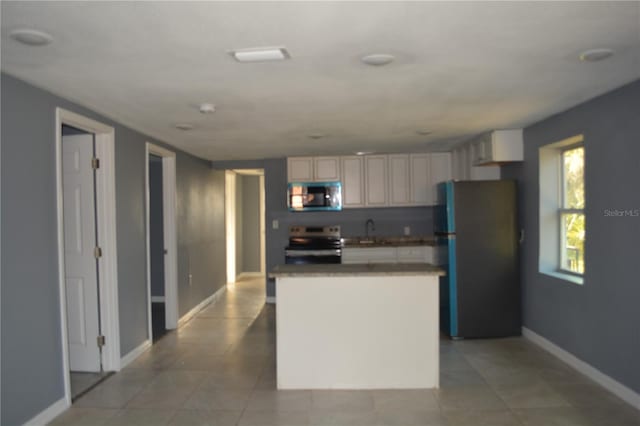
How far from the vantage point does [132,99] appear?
2969 mm

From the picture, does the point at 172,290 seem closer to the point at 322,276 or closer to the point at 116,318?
the point at 116,318

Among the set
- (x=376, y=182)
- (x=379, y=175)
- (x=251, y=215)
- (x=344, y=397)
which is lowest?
(x=344, y=397)

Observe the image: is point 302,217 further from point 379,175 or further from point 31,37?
point 31,37

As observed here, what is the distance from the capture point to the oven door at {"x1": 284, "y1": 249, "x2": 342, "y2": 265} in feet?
19.1

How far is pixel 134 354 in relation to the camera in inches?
153

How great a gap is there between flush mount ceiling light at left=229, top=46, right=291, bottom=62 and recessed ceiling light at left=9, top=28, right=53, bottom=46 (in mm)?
833

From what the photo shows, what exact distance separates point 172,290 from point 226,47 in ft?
11.7

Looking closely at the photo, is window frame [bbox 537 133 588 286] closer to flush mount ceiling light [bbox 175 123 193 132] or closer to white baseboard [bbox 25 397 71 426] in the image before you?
flush mount ceiling light [bbox 175 123 193 132]

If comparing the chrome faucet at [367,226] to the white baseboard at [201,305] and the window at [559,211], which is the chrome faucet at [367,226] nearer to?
the white baseboard at [201,305]

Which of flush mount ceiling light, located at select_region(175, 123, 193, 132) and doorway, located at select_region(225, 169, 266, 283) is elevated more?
flush mount ceiling light, located at select_region(175, 123, 193, 132)

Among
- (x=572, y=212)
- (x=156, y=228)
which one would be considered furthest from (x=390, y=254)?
(x=156, y=228)

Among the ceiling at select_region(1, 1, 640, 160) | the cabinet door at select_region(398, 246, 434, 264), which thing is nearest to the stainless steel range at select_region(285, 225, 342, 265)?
the cabinet door at select_region(398, 246, 434, 264)

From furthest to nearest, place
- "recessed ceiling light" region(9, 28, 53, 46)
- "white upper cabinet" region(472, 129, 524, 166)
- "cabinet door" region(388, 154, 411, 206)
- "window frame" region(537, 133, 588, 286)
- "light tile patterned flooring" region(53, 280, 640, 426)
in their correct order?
"cabinet door" region(388, 154, 411, 206) < "white upper cabinet" region(472, 129, 524, 166) < "window frame" region(537, 133, 588, 286) < "light tile patterned flooring" region(53, 280, 640, 426) < "recessed ceiling light" region(9, 28, 53, 46)

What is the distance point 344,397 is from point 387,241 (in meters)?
3.36
